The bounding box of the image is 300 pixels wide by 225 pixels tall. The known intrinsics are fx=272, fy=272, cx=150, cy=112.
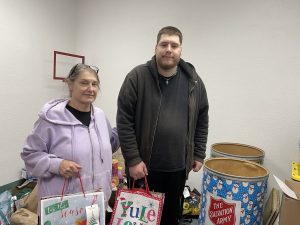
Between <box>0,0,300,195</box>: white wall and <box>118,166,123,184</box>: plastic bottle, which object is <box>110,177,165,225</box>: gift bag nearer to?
<box>118,166,123,184</box>: plastic bottle

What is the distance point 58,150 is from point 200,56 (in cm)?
188

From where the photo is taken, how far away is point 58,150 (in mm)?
Result: 1349

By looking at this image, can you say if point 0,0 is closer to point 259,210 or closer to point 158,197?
point 158,197

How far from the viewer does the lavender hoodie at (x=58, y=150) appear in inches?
52.2

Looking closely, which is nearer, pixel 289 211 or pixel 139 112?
pixel 289 211

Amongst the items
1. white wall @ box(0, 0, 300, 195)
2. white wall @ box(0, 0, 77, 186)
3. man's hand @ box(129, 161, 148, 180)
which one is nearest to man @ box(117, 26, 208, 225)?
man's hand @ box(129, 161, 148, 180)

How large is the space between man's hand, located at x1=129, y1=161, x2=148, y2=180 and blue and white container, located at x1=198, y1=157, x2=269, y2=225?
41cm

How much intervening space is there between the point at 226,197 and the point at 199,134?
448 millimetres

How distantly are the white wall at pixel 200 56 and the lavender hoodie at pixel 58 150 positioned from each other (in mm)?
1609

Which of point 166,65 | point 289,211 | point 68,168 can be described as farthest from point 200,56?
point 68,168

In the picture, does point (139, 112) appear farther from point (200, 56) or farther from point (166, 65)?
point (200, 56)

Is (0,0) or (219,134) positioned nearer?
(0,0)

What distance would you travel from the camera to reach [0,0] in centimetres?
253

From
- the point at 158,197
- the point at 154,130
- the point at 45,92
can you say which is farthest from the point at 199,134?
the point at 45,92
